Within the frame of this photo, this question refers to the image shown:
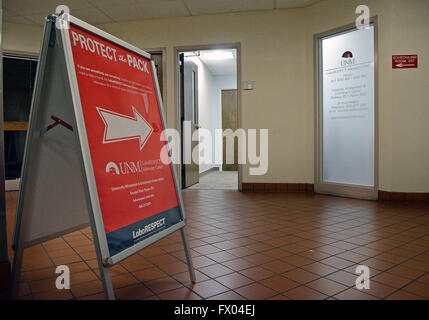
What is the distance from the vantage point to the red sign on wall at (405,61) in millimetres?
4055

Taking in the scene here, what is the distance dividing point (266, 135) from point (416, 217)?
240cm

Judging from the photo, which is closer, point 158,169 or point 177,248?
point 158,169

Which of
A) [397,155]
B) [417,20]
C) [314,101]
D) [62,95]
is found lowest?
[397,155]

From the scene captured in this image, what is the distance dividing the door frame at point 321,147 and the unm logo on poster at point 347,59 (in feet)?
1.02

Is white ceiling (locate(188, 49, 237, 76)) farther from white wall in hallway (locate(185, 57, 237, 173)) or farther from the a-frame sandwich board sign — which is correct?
the a-frame sandwich board sign

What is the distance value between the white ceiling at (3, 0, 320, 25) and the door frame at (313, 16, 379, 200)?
0.72m

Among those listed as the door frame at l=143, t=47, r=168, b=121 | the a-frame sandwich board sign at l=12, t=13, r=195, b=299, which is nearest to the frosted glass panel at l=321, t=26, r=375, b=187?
the door frame at l=143, t=47, r=168, b=121

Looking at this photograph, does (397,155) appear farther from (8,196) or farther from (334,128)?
(8,196)

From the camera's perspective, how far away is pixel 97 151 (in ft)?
4.35

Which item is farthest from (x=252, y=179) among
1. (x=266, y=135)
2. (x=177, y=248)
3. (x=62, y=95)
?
(x=62, y=95)

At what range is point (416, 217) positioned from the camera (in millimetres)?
3314

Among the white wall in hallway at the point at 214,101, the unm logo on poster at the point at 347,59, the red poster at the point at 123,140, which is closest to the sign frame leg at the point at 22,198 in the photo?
the red poster at the point at 123,140

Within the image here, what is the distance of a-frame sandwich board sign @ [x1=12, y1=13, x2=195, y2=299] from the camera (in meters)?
1.28

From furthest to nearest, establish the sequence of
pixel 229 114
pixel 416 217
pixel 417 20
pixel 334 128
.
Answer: pixel 229 114, pixel 334 128, pixel 417 20, pixel 416 217
